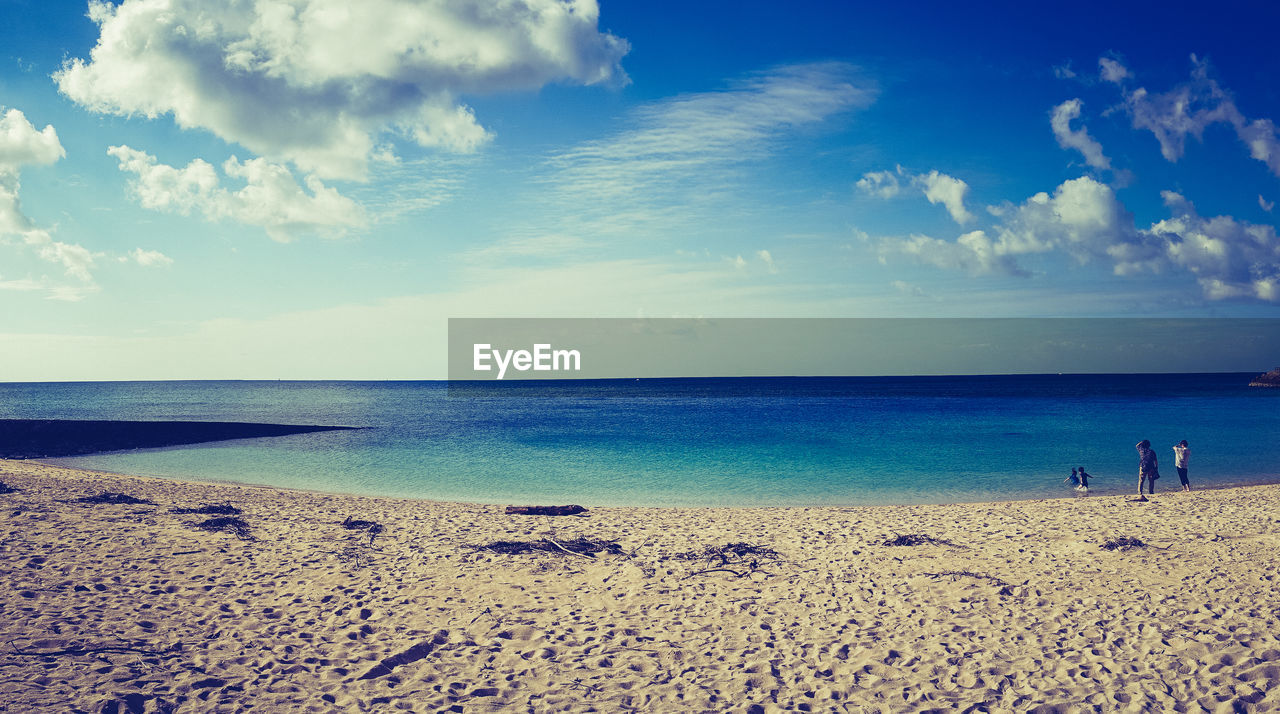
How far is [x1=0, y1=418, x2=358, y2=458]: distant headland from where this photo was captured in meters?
37.3

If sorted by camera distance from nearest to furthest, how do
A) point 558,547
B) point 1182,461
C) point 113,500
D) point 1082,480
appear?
point 558,547
point 113,500
point 1182,461
point 1082,480

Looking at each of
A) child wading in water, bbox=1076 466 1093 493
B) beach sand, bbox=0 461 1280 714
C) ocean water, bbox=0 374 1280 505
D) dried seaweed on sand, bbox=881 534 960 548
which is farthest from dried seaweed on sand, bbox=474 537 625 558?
child wading in water, bbox=1076 466 1093 493

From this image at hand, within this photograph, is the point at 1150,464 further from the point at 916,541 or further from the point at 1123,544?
the point at 916,541

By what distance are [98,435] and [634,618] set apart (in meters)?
46.5

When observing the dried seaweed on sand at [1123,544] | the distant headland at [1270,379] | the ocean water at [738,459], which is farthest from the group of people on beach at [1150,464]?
the distant headland at [1270,379]

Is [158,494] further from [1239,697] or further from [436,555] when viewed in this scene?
[1239,697]

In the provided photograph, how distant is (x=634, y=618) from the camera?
9.48m

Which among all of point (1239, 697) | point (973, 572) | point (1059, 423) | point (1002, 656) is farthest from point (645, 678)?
point (1059, 423)

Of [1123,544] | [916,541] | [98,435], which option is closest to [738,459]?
[916,541]

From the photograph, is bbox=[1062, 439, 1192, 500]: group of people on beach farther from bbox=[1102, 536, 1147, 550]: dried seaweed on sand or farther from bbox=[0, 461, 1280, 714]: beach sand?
bbox=[1102, 536, 1147, 550]: dried seaweed on sand

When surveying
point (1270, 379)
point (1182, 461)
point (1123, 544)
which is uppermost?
point (1270, 379)

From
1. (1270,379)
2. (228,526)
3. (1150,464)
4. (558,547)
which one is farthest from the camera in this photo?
(1270,379)

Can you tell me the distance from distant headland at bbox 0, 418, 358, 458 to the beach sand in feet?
92.3

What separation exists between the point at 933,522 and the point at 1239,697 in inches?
374
